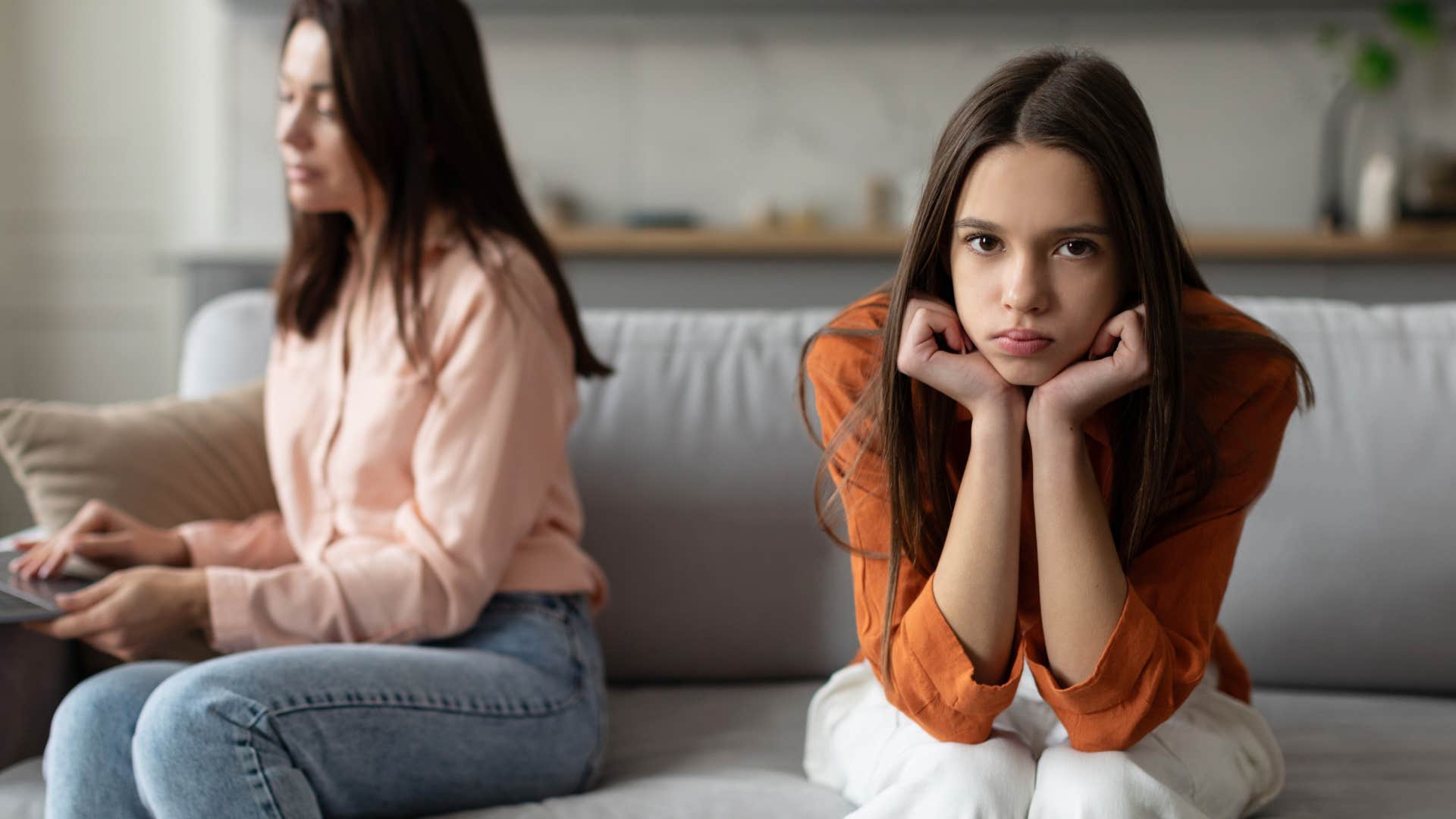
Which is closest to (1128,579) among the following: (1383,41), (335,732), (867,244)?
(335,732)

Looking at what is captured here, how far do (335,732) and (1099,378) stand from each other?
708 millimetres

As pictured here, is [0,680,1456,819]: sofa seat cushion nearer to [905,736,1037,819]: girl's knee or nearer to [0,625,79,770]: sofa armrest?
[0,625,79,770]: sofa armrest

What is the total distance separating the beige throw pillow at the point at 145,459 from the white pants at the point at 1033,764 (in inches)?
29.3

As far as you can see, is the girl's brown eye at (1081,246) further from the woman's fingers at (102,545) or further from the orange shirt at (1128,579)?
the woman's fingers at (102,545)

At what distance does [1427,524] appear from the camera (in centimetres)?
152

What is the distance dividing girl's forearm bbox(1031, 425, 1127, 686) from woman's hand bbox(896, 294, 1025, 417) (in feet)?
0.16

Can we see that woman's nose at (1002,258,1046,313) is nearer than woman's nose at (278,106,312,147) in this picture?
Yes

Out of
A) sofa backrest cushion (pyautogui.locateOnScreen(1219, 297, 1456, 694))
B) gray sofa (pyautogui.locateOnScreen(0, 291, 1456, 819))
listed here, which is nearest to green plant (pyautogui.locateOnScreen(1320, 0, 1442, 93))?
gray sofa (pyautogui.locateOnScreen(0, 291, 1456, 819))

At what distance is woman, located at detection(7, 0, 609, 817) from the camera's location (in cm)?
116

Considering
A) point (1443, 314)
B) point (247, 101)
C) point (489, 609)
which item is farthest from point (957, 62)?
point (489, 609)

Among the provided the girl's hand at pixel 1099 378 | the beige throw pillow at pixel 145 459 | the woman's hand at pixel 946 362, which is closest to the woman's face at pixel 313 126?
the beige throw pillow at pixel 145 459

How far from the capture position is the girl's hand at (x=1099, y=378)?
105cm

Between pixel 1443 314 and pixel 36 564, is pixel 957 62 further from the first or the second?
pixel 36 564

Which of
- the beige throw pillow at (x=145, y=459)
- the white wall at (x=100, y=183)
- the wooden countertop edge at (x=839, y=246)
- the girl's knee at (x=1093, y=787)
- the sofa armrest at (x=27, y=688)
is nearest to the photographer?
the girl's knee at (x=1093, y=787)
